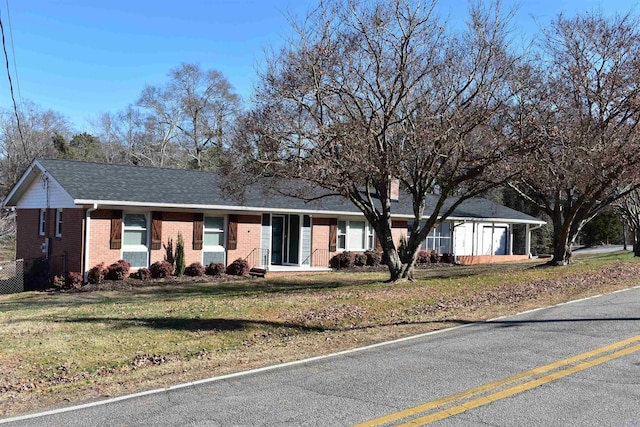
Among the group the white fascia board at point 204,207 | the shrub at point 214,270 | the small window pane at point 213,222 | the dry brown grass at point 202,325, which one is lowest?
the dry brown grass at point 202,325

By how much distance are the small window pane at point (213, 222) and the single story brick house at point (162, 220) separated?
0.04 metres

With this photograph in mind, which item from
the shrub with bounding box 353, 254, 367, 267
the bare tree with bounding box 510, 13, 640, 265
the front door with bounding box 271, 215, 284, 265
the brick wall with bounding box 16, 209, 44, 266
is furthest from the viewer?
the shrub with bounding box 353, 254, 367, 267

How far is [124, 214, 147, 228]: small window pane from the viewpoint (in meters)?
21.6

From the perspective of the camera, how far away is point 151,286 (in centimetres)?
2005

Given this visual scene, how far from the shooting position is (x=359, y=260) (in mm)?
27062

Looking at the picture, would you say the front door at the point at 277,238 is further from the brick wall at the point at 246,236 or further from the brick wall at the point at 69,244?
the brick wall at the point at 69,244

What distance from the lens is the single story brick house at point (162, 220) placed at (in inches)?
826

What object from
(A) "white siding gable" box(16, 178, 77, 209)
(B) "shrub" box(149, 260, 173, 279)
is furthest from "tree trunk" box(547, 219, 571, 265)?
(A) "white siding gable" box(16, 178, 77, 209)

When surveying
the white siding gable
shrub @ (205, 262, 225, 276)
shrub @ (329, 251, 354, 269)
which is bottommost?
shrub @ (205, 262, 225, 276)

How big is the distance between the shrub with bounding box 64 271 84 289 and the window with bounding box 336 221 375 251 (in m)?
11.8

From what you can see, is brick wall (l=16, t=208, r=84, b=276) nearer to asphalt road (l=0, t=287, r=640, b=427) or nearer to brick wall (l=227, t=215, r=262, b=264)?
brick wall (l=227, t=215, r=262, b=264)

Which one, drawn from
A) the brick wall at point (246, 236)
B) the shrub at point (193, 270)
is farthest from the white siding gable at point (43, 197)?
the brick wall at point (246, 236)

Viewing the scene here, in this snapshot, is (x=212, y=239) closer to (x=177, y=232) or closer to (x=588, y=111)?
(x=177, y=232)

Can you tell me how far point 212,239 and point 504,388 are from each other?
725 inches
